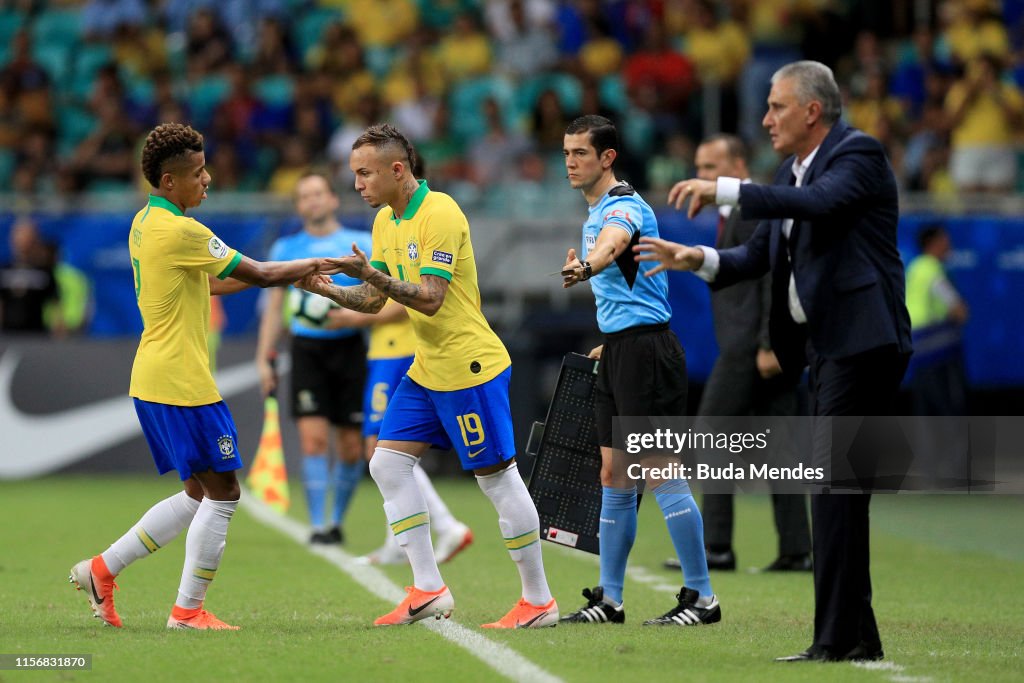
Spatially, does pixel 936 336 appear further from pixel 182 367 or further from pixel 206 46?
pixel 182 367

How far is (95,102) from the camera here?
18.9 m

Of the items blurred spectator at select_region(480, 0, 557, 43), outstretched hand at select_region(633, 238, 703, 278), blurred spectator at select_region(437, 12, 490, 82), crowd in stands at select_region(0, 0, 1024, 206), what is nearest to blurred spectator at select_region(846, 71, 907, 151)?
crowd in stands at select_region(0, 0, 1024, 206)

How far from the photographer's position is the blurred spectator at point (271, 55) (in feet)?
63.7

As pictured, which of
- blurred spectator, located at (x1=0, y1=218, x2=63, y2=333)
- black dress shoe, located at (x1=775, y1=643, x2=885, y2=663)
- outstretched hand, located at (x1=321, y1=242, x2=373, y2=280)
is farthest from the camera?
blurred spectator, located at (x1=0, y1=218, x2=63, y2=333)

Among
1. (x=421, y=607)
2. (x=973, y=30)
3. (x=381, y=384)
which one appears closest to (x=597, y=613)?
(x=421, y=607)

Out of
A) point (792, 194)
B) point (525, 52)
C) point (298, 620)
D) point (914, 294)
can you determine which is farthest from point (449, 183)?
point (792, 194)

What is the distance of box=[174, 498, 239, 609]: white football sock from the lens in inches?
283

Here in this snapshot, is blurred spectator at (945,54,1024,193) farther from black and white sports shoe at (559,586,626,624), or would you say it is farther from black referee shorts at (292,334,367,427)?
black and white sports shoe at (559,586,626,624)

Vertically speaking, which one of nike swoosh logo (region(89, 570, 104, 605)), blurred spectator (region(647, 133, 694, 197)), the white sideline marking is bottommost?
the white sideline marking

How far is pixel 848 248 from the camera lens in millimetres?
6293

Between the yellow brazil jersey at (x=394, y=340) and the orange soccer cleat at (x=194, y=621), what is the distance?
312cm

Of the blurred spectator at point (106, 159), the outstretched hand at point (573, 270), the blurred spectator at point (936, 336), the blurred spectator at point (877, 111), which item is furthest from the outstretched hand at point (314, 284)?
the blurred spectator at point (106, 159)

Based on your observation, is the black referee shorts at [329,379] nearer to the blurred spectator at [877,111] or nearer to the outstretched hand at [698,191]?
the outstretched hand at [698,191]

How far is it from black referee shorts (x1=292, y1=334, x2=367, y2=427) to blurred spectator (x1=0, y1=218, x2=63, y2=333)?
567 centimetres
